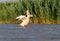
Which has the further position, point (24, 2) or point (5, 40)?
point (24, 2)

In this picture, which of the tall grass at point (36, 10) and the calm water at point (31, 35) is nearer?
the calm water at point (31, 35)

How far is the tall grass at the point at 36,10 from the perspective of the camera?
29.8m

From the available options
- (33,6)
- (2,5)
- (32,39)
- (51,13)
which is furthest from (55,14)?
(32,39)

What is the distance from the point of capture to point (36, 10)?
30.9 m

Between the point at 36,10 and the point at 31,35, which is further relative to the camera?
the point at 36,10

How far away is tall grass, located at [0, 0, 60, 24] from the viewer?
29766 millimetres

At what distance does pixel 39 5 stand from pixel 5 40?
13297 millimetres

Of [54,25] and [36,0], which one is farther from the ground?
[36,0]

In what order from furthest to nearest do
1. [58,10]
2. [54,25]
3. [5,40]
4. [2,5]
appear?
[2,5]
[58,10]
[54,25]
[5,40]

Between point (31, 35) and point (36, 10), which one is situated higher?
point (31, 35)

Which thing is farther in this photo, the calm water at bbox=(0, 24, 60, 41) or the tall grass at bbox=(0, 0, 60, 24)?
the tall grass at bbox=(0, 0, 60, 24)

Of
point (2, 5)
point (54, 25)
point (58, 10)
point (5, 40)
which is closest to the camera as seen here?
point (5, 40)

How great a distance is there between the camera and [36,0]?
99.8 feet

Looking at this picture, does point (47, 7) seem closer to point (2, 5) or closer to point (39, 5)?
point (39, 5)
